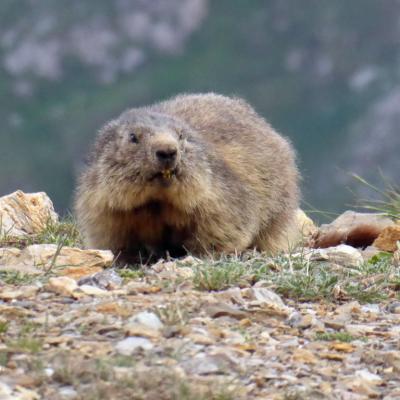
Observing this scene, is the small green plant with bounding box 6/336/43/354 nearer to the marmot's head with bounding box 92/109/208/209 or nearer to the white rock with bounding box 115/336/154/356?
the white rock with bounding box 115/336/154/356

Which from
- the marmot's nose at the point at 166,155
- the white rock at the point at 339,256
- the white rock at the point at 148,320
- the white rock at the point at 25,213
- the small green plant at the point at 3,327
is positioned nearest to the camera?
the small green plant at the point at 3,327

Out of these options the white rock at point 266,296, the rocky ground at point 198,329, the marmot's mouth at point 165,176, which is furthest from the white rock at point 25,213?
the white rock at point 266,296

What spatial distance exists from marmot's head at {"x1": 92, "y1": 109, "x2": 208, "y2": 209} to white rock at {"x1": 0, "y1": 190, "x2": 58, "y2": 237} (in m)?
1.59

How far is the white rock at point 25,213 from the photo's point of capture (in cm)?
944

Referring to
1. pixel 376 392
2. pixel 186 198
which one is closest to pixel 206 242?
pixel 186 198

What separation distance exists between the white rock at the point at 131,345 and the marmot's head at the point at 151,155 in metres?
2.83

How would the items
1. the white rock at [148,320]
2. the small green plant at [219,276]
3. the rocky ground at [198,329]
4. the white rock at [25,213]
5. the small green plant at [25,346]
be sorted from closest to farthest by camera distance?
the rocky ground at [198,329]
the small green plant at [25,346]
the white rock at [148,320]
the small green plant at [219,276]
the white rock at [25,213]

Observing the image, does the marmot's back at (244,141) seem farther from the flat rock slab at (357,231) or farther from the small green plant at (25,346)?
the small green plant at (25,346)

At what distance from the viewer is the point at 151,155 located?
7.45 m

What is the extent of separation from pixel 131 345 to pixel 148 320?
0.98 ft

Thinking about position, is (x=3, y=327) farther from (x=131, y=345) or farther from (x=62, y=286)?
(x=62, y=286)

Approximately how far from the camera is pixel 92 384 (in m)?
4.18

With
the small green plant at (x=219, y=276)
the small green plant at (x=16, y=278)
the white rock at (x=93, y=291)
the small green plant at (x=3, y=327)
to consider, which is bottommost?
the small green plant at (x=3, y=327)

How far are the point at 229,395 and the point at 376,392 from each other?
0.76 metres
